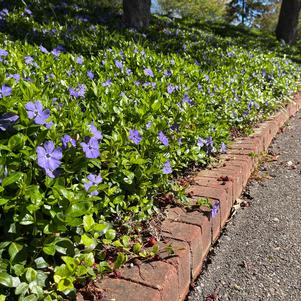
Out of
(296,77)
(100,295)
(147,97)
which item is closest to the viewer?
(100,295)

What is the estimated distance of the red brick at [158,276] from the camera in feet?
6.41

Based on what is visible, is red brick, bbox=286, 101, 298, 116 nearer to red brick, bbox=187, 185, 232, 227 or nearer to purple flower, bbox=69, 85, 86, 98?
red brick, bbox=187, 185, 232, 227

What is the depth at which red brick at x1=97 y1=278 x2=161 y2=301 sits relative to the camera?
6.01ft

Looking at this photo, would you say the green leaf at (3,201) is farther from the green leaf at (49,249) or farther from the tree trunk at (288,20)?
the tree trunk at (288,20)

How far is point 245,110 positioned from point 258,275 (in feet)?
8.32

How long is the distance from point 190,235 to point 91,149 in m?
0.72

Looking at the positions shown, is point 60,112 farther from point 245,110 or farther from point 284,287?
point 245,110

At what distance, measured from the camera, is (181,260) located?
7.17ft

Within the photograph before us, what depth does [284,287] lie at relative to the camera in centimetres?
244

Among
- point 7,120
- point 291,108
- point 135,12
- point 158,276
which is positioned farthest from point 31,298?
point 135,12

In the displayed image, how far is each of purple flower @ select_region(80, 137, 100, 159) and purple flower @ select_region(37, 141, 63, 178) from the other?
15 centimetres

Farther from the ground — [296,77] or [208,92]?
[208,92]

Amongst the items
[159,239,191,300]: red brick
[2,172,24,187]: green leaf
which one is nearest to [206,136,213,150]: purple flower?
[159,239,191,300]: red brick

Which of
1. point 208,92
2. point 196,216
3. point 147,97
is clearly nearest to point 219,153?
point 208,92
